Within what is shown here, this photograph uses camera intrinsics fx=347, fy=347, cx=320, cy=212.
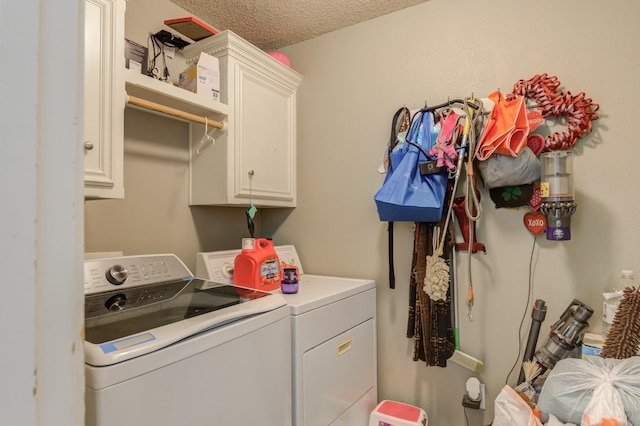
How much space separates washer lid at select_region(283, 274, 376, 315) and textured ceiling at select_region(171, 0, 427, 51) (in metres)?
1.49

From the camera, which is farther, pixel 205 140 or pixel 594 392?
pixel 205 140

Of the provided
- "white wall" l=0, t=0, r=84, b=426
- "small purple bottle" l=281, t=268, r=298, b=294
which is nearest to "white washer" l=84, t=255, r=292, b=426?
"small purple bottle" l=281, t=268, r=298, b=294

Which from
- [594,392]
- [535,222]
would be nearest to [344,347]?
[594,392]

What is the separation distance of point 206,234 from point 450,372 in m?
1.51

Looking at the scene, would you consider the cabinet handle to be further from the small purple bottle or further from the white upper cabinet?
the white upper cabinet

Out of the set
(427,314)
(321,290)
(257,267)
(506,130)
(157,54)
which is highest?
(157,54)

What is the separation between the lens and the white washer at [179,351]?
751 mm

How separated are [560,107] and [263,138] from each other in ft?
4.69

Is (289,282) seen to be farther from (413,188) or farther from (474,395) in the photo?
(474,395)

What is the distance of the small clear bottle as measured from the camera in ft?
4.40

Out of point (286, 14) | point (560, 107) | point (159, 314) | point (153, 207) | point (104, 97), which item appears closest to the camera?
point (159, 314)

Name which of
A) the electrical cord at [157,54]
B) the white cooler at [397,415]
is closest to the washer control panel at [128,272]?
the electrical cord at [157,54]

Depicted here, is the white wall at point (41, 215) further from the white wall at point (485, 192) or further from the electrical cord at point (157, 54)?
the white wall at point (485, 192)

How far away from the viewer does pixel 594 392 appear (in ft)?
3.56
